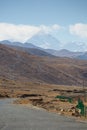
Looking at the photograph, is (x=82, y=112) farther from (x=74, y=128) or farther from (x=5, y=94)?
(x=5, y=94)

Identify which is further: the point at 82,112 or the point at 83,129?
the point at 82,112

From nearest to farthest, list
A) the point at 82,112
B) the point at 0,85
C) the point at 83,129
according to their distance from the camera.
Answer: the point at 83,129, the point at 82,112, the point at 0,85

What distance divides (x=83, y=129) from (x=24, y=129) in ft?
18.2

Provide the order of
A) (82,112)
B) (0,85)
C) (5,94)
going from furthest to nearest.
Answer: (0,85) → (5,94) → (82,112)

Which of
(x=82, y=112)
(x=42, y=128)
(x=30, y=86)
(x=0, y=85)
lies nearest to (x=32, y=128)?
(x=42, y=128)

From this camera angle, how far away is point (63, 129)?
Result: 1435 inches

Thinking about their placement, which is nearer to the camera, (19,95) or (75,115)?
(75,115)

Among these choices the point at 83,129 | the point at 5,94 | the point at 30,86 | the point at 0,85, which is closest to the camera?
the point at 83,129

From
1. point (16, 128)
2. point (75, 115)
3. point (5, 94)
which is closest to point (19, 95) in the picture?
point (5, 94)

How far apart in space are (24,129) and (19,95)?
99.7m

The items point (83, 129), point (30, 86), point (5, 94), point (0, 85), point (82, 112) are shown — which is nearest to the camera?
point (83, 129)

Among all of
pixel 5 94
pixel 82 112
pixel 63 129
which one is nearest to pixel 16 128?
pixel 63 129

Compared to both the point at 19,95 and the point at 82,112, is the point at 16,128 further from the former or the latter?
the point at 19,95

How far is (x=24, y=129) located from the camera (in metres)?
36.0
